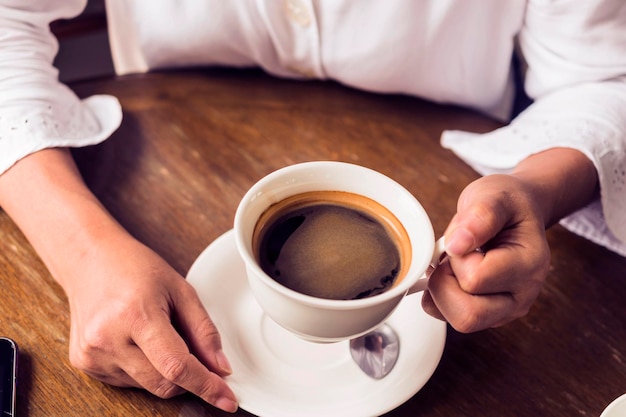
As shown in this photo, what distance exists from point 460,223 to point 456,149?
13.3 inches

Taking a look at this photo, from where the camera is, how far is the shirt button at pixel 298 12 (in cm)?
94

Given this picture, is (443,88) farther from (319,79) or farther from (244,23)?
(244,23)

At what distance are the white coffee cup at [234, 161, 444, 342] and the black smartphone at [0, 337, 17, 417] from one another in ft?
0.88

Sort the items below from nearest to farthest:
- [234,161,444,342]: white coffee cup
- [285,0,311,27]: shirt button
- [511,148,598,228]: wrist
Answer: [234,161,444,342]: white coffee cup
[511,148,598,228]: wrist
[285,0,311,27]: shirt button

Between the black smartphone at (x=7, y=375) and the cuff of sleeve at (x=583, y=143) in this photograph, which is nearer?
the black smartphone at (x=7, y=375)

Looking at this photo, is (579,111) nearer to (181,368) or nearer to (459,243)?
(459,243)

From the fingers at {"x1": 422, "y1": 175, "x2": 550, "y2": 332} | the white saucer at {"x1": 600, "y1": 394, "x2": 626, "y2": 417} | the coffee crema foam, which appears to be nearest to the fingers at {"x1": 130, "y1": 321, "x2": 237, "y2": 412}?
the coffee crema foam

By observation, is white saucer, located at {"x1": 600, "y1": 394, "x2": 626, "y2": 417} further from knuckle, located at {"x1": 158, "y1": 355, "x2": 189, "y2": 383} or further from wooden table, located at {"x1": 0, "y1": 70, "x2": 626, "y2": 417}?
knuckle, located at {"x1": 158, "y1": 355, "x2": 189, "y2": 383}

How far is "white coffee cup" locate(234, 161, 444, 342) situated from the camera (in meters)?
0.53

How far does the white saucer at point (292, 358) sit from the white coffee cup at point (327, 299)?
75 millimetres

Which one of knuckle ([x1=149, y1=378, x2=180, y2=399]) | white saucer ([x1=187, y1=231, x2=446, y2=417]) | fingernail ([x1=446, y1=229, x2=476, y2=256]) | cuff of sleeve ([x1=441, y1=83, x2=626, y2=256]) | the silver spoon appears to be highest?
fingernail ([x1=446, y1=229, x2=476, y2=256])

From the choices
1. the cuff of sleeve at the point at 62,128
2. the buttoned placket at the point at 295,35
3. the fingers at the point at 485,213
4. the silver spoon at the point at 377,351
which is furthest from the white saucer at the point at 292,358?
the buttoned placket at the point at 295,35

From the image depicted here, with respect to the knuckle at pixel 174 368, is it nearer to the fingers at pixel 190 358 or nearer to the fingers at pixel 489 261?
the fingers at pixel 190 358

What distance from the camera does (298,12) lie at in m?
0.95
